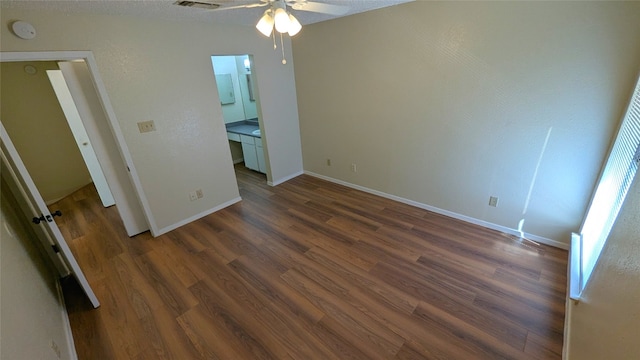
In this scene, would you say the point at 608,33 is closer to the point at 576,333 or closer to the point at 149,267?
the point at 576,333

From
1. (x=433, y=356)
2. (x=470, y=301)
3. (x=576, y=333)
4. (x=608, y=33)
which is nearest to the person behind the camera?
(x=576, y=333)

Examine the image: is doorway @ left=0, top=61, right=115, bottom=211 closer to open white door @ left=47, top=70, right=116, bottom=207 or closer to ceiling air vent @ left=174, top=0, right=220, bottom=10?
open white door @ left=47, top=70, right=116, bottom=207

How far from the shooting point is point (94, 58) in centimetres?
243

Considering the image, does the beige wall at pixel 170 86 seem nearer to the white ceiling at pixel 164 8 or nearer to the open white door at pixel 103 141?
the white ceiling at pixel 164 8

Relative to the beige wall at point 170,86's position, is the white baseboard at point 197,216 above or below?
below

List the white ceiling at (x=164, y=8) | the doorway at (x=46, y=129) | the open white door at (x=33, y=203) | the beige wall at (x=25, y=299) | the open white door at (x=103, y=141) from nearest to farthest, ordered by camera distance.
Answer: the beige wall at (x=25, y=299) → the open white door at (x=33, y=203) → the white ceiling at (x=164, y=8) → the open white door at (x=103, y=141) → the doorway at (x=46, y=129)

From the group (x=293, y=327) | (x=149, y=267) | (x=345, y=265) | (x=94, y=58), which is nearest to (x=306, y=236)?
(x=345, y=265)

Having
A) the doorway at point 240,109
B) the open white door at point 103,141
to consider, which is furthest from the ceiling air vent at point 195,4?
the doorway at point 240,109

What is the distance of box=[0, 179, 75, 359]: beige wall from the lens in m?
1.22

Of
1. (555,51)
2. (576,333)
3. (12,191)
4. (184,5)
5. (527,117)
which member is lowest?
(576,333)

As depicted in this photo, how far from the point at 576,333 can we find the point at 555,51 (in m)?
2.12

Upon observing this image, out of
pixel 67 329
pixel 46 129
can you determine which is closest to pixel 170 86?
pixel 67 329

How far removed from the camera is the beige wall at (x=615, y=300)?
0.92 m

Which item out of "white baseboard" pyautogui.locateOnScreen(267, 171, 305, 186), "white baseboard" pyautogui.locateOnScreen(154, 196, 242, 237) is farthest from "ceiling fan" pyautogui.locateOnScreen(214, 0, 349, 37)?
"white baseboard" pyautogui.locateOnScreen(267, 171, 305, 186)
